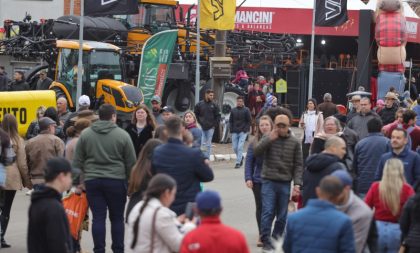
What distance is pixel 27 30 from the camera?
32.4m

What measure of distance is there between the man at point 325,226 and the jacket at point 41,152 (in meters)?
5.65

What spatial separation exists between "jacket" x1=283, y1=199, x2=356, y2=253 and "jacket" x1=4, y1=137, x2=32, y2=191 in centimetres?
587

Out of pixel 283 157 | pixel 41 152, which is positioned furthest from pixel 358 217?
pixel 41 152

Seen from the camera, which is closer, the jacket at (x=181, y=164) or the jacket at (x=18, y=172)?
the jacket at (x=181, y=164)

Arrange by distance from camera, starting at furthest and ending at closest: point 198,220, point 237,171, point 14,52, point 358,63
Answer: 1. point 358,63
2. point 14,52
3. point 237,171
4. point 198,220

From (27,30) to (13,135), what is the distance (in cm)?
1993

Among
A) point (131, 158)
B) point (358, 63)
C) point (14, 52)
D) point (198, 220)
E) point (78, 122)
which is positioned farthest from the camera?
point (358, 63)

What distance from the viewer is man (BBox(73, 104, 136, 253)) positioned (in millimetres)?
11250

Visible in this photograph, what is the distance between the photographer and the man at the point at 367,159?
12.3 metres

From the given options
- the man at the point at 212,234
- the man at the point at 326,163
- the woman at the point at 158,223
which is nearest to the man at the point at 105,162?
the man at the point at 326,163

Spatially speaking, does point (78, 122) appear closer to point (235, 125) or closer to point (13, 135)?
point (13, 135)

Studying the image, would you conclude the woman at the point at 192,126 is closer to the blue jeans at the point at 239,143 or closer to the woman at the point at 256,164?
the woman at the point at 256,164

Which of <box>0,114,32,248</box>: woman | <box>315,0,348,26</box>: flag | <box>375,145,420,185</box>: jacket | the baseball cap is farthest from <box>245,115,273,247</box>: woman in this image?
<box>315,0,348,26</box>: flag

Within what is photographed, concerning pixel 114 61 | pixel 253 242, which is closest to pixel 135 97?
pixel 114 61
